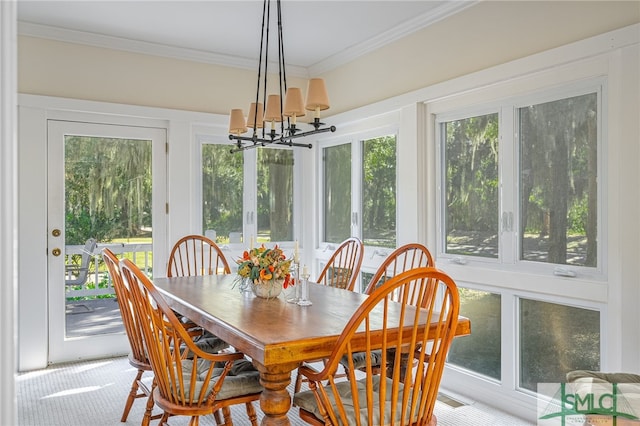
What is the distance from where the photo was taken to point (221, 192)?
4.66m

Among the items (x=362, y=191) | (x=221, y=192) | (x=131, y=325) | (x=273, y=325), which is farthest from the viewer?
(x=221, y=192)

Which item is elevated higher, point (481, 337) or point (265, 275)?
point (265, 275)

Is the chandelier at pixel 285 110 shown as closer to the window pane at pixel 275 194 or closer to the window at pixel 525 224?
the window at pixel 525 224

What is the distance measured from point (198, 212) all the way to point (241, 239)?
476 millimetres

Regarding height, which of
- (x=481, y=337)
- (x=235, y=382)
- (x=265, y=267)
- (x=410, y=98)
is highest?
(x=410, y=98)

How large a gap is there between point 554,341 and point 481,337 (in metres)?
0.54

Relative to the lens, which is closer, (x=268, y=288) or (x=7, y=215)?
(x=7, y=215)

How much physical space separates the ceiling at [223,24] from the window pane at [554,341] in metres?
1.96

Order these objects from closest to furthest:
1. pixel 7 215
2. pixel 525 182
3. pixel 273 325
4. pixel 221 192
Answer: pixel 7 215, pixel 273 325, pixel 525 182, pixel 221 192

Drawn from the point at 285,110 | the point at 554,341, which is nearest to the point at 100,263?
the point at 285,110

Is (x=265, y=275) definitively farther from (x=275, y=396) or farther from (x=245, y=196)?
(x=245, y=196)

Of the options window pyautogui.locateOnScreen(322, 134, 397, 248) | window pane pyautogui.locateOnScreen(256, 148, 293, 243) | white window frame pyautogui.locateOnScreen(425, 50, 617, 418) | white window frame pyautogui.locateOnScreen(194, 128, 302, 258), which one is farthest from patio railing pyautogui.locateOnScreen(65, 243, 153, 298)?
white window frame pyautogui.locateOnScreen(425, 50, 617, 418)

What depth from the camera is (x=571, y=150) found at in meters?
2.80

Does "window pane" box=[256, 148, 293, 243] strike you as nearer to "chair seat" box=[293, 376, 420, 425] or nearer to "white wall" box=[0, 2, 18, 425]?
"chair seat" box=[293, 376, 420, 425]
